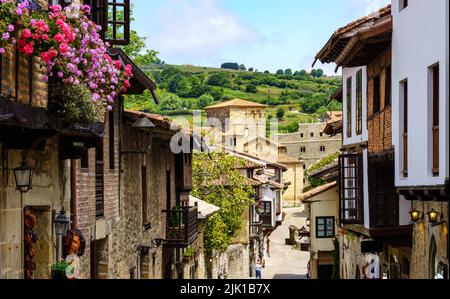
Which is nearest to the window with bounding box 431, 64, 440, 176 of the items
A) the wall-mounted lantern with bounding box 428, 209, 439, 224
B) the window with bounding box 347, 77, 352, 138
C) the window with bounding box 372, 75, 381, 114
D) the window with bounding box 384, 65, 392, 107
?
the wall-mounted lantern with bounding box 428, 209, 439, 224

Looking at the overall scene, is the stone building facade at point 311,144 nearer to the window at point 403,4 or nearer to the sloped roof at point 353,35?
the sloped roof at point 353,35

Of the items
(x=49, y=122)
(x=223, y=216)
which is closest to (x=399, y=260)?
(x=49, y=122)

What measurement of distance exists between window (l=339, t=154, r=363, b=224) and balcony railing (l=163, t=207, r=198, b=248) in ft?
19.2

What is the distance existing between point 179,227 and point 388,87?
1043cm

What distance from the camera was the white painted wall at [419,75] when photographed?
14.1 metres

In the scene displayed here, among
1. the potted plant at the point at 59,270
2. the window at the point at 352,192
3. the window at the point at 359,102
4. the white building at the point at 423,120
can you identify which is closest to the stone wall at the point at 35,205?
the potted plant at the point at 59,270

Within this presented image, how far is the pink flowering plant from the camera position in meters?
11.9

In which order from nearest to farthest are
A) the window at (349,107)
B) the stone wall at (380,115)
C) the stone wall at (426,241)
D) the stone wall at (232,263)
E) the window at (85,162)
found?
the stone wall at (426,241) → the window at (85,162) → the stone wall at (380,115) → the window at (349,107) → the stone wall at (232,263)

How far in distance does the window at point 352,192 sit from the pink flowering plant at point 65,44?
890 centimetres

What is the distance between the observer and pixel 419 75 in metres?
16.2

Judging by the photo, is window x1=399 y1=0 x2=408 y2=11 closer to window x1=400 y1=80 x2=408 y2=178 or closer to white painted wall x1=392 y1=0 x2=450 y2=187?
white painted wall x1=392 y1=0 x2=450 y2=187

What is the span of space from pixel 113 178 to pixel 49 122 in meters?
8.25

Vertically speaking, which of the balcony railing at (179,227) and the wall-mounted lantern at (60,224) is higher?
the wall-mounted lantern at (60,224)
